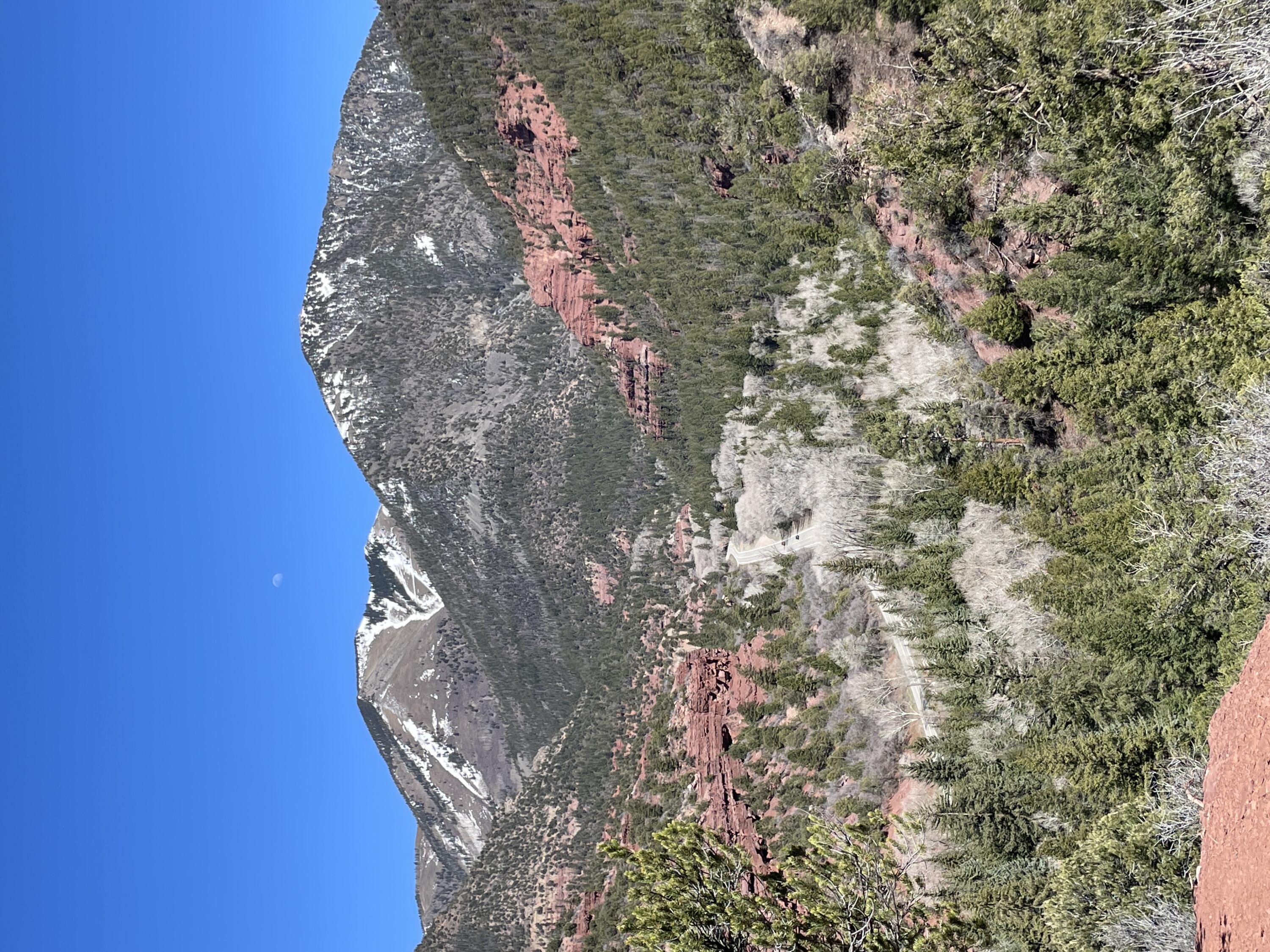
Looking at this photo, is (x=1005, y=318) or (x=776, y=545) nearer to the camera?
(x=1005, y=318)

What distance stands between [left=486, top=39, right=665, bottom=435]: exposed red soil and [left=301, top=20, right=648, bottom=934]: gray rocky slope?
204cm

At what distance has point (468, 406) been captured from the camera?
149 feet

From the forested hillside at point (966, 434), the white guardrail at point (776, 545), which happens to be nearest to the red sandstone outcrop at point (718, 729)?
the forested hillside at point (966, 434)

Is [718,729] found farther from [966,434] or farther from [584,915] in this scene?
[966,434]

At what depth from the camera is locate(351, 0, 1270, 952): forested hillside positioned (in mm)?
17781

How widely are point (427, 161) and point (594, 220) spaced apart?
1425 centimetres

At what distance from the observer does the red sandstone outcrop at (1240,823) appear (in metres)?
13.0

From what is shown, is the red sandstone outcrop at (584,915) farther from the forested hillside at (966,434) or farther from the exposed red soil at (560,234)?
the exposed red soil at (560,234)

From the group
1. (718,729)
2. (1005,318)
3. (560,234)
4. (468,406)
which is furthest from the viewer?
(468,406)

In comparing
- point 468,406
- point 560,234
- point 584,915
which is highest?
point 560,234

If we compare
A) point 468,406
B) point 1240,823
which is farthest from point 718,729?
point 468,406

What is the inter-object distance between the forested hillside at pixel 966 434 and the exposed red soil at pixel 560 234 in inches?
173

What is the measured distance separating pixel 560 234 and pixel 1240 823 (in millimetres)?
31187

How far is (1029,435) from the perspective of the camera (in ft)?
74.0
